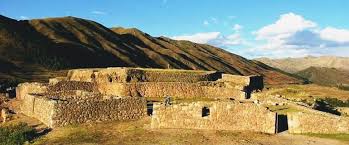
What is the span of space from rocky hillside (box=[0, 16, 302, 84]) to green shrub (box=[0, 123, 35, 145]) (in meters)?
42.9

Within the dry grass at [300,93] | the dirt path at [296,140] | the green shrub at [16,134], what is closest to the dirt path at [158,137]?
the dirt path at [296,140]

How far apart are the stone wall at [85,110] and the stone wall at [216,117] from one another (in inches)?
121

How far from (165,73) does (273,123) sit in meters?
22.8

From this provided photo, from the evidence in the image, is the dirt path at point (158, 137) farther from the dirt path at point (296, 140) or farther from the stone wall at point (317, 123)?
the stone wall at point (317, 123)

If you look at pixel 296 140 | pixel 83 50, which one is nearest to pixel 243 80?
pixel 296 140

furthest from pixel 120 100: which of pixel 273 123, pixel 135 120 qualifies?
pixel 273 123

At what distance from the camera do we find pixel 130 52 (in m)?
137

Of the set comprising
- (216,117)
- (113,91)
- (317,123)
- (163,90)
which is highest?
(163,90)

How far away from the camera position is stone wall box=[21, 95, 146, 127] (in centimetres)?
3052

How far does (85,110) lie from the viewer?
31250 millimetres

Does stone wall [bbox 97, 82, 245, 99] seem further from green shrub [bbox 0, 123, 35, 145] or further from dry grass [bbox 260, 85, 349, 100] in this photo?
green shrub [bbox 0, 123, 35, 145]

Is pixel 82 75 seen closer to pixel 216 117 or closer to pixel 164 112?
pixel 164 112

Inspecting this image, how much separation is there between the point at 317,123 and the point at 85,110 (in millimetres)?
13857

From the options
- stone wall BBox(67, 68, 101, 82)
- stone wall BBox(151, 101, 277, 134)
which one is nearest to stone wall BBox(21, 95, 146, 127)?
stone wall BBox(151, 101, 277, 134)
